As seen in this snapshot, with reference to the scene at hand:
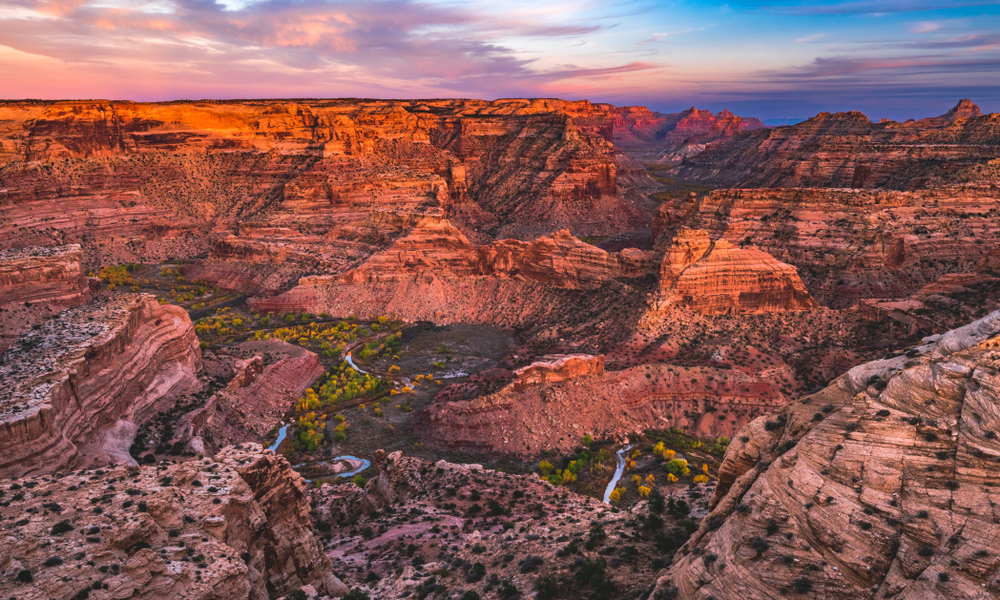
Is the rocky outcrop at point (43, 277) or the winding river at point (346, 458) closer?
the winding river at point (346, 458)

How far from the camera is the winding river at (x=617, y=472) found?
3694 cm

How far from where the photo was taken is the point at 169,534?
19.3m

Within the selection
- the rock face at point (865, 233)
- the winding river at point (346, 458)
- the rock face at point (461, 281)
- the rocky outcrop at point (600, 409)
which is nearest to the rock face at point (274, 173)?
the rock face at point (461, 281)

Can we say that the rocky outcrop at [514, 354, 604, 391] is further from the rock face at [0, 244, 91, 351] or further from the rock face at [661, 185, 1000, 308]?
the rock face at [0, 244, 91, 351]

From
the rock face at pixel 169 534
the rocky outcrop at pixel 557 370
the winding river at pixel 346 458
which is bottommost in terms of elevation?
the winding river at pixel 346 458

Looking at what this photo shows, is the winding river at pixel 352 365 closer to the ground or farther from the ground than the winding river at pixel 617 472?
farther from the ground

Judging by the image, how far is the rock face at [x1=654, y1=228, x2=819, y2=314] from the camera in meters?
54.3

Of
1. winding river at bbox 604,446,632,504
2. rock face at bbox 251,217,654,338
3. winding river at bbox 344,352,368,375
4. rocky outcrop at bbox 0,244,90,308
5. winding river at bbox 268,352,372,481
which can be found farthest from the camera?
rock face at bbox 251,217,654,338

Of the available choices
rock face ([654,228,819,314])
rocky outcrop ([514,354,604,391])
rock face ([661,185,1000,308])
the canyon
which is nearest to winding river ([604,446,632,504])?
the canyon

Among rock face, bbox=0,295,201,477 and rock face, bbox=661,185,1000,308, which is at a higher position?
rock face, bbox=661,185,1000,308

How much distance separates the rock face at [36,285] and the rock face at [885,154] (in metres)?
107

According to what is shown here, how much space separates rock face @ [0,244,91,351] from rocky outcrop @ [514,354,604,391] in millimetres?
43124

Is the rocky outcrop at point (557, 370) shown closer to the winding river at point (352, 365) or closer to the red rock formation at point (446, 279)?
the winding river at point (352, 365)

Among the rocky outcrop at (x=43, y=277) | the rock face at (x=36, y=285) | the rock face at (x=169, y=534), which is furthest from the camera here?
the rocky outcrop at (x=43, y=277)
